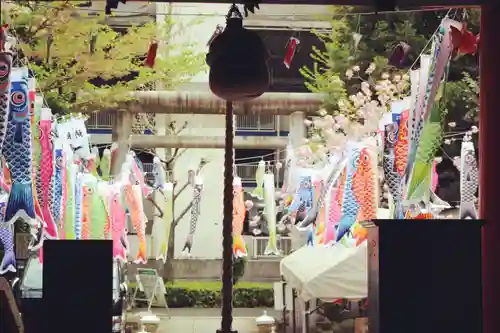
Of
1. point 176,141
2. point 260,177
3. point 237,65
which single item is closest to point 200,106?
point 260,177

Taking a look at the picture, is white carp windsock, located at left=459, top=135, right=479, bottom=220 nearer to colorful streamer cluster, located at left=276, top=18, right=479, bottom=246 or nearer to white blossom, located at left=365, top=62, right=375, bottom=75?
colorful streamer cluster, located at left=276, top=18, right=479, bottom=246

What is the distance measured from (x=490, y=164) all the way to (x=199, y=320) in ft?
47.7

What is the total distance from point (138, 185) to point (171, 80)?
3228mm

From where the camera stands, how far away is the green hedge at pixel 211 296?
2166cm

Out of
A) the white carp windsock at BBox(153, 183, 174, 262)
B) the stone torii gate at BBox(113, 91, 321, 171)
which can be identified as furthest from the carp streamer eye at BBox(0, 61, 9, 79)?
the white carp windsock at BBox(153, 183, 174, 262)

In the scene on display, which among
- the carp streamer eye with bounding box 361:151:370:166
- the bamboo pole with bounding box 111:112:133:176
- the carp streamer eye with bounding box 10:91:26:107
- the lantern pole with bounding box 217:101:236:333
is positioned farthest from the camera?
the bamboo pole with bounding box 111:112:133:176

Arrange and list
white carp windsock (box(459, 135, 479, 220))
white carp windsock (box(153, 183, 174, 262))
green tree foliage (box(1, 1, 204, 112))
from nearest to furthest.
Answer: white carp windsock (box(459, 135, 479, 220))
green tree foliage (box(1, 1, 204, 112))
white carp windsock (box(153, 183, 174, 262))

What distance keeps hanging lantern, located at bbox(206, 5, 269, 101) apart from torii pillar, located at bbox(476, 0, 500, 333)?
1551mm

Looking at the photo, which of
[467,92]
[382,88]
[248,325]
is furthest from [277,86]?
[467,92]

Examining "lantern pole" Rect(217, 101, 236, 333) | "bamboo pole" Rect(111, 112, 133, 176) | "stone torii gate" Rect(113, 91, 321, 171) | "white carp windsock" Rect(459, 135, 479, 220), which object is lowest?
"lantern pole" Rect(217, 101, 236, 333)

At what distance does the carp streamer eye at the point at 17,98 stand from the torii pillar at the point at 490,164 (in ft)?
12.8

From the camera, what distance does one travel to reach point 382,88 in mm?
13703

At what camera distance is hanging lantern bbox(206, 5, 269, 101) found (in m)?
4.23

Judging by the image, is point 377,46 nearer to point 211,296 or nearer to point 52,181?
point 52,181
